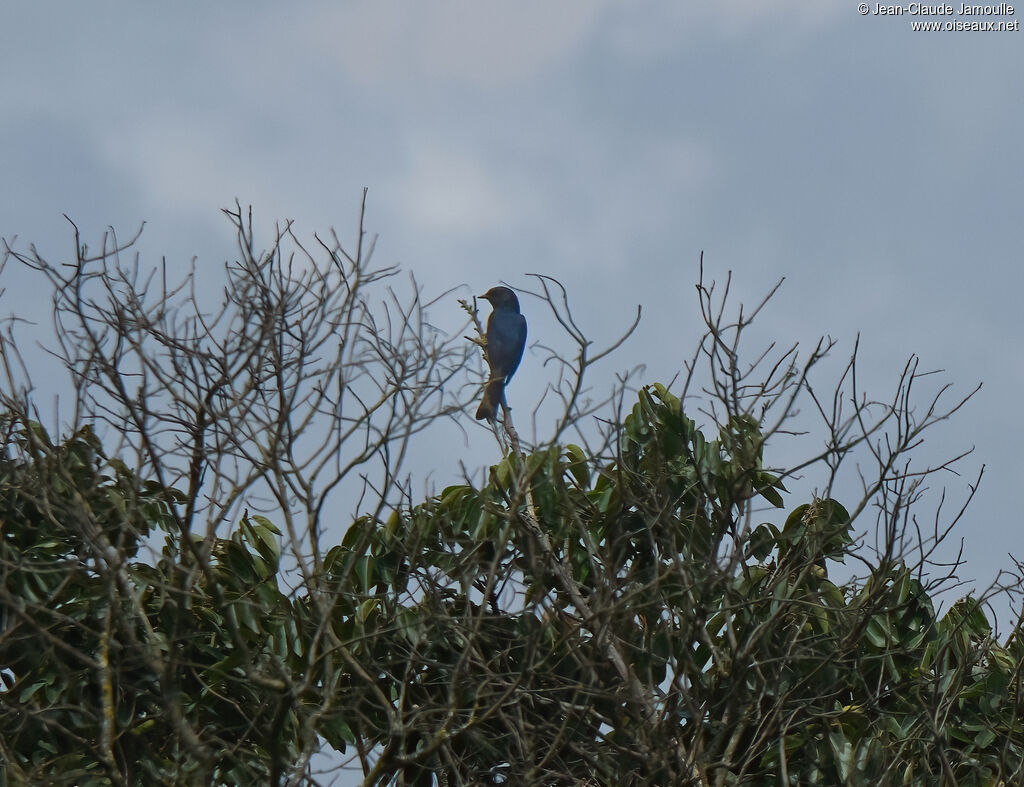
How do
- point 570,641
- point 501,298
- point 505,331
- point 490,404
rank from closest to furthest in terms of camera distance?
point 570,641
point 490,404
point 505,331
point 501,298

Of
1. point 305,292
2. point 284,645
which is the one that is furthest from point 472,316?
point 284,645

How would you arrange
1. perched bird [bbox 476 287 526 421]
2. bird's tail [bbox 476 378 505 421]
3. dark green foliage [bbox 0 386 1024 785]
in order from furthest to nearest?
perched bird [bbox 476 287 526 421]
bird's tail [bbox 476 378 505 421]
dark green foliage [bbox 0 386 1024 785]

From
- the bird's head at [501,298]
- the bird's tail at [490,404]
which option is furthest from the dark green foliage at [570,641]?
the bird's head at [501,298]

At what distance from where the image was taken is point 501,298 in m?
8.86

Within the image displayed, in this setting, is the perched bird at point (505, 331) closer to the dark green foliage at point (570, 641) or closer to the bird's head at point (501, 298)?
the bird's head at point (501, 298)

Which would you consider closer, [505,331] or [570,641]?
[570,641]

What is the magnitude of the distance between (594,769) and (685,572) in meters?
1.40

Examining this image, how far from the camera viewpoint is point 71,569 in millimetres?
3871

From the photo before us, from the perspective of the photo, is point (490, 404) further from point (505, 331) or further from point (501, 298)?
point (501, 298)

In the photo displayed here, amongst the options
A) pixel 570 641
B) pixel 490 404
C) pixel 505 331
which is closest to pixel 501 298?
pixel 505 331

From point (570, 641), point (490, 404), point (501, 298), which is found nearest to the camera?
point (570, 641)

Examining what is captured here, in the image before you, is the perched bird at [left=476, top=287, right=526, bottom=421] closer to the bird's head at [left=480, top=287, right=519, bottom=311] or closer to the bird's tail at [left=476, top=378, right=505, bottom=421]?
the bird's head at [left=480, top=287, right=519, bottom=311]

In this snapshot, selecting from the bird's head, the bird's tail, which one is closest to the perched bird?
the bird's head

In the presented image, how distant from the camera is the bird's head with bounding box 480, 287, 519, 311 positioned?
28.9 feet
